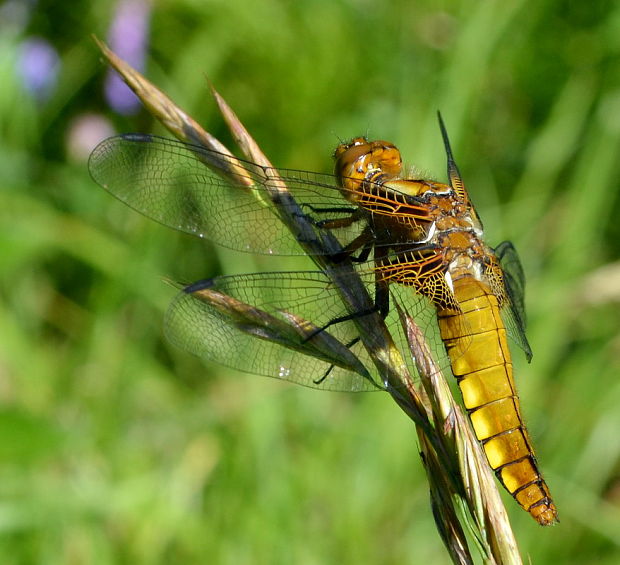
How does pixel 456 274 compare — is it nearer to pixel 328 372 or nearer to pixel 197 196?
pixel 328 372

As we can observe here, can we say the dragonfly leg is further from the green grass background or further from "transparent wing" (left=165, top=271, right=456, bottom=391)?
the green grass background

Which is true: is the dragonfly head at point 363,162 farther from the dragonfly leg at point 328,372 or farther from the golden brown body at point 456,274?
the dragonfly leg at point 328,372

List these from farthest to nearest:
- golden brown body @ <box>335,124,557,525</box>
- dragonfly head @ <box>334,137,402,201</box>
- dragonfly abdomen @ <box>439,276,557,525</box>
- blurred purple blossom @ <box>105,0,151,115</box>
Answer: blurred purple blossom @ <box>105,0,151,115</box>, dragonfly head @ <box>334,137,402,201</box>, golden brown body @ <box>335,124,557,525</box>, dragonfly abdomen @ <box>439,276,557,525</box>

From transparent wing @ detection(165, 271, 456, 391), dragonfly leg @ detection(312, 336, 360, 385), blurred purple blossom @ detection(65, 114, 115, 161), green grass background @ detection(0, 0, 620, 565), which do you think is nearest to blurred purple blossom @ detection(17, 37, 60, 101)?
green grass background @ detection(0, 0, 620, 565)

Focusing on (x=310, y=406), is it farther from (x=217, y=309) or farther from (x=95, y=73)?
(x=95, y=73)

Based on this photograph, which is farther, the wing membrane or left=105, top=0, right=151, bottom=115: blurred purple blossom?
left=105, top=0, right=151, bottom=115: blurred purple blossom

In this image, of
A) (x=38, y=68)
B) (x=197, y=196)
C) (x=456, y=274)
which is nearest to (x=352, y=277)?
(x=456, y=274)

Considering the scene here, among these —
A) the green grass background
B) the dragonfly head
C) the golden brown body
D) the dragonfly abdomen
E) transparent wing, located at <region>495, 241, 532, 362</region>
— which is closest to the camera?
the dragonfly abdomen
